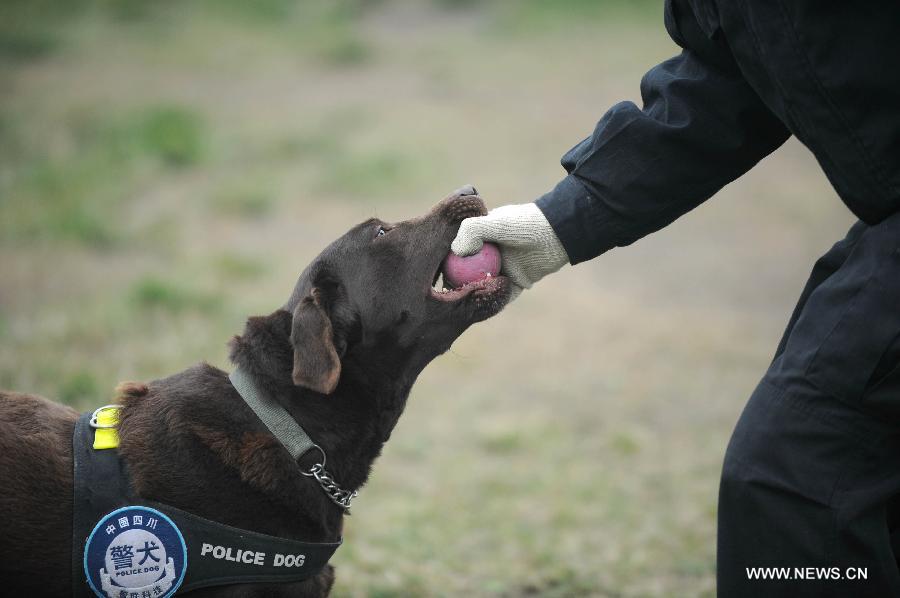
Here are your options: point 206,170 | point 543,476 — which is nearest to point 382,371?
point 543,476

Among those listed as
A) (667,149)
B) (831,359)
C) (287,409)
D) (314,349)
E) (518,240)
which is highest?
(667,149)

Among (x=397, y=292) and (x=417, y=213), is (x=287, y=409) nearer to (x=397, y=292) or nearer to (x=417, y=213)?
(x=397, y=292)

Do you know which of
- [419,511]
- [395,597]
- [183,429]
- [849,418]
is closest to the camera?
[849,418]

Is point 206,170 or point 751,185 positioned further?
point 751,185

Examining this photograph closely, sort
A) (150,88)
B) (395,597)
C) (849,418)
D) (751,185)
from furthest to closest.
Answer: (150,88) < (751,185) < (395,597) < (849,418)

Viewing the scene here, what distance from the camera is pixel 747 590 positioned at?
90.4 inches

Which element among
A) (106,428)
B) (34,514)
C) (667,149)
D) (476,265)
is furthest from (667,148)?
(34,514)

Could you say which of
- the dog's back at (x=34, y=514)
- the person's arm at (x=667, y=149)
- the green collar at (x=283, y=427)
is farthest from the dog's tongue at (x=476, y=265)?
the dog's back at (x=34, y=514)

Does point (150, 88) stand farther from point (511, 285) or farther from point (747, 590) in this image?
point (747, 590)

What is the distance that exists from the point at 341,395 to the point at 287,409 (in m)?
0.19

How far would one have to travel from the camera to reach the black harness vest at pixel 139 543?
2631 millimetres

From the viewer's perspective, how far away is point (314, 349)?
9.19 ft

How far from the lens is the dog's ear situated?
9.02 feet

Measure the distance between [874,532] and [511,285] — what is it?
57.0 inches
